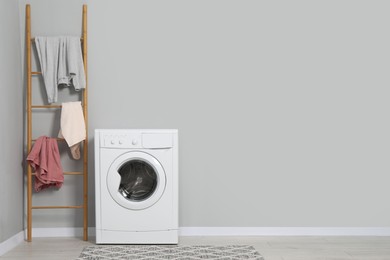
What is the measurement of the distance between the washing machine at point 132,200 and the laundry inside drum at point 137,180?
63 mm

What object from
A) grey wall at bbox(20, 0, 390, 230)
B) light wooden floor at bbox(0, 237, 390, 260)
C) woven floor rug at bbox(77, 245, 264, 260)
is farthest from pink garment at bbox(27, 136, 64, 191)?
woven floor rug at bbox(77, 245, 264, 260)

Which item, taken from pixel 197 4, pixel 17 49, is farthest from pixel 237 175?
pixel 17 49

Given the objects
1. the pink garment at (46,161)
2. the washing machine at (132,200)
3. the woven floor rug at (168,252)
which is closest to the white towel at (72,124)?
the pink garment at (46,161)

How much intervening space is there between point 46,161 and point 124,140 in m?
0.66

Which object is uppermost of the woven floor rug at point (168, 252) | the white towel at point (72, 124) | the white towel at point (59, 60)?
the white towel at point (59, 60)

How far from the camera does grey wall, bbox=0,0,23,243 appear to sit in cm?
363

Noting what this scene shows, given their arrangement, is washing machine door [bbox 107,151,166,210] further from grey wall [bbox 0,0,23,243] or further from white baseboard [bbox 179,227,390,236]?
grey wall [bbox 0,0,23,243]

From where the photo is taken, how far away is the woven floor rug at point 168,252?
11.0 feet

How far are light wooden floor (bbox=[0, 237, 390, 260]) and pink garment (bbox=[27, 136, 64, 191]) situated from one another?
46cm

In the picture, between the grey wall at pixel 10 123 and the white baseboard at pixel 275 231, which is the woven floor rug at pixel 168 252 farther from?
the grey wall at pixel 10 123

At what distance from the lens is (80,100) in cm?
417

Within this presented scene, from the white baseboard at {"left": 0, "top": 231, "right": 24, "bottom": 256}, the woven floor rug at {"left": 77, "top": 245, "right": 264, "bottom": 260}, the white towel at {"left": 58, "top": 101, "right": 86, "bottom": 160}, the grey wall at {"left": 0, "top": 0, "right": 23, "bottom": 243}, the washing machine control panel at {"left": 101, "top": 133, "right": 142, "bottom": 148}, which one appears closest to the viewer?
the woven floor rug at {"left": 77, "top": 245, "right": 264, "bottom": 260}

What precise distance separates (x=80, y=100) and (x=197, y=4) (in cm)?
119

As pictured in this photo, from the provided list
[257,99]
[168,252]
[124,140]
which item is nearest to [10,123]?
[124,140]
